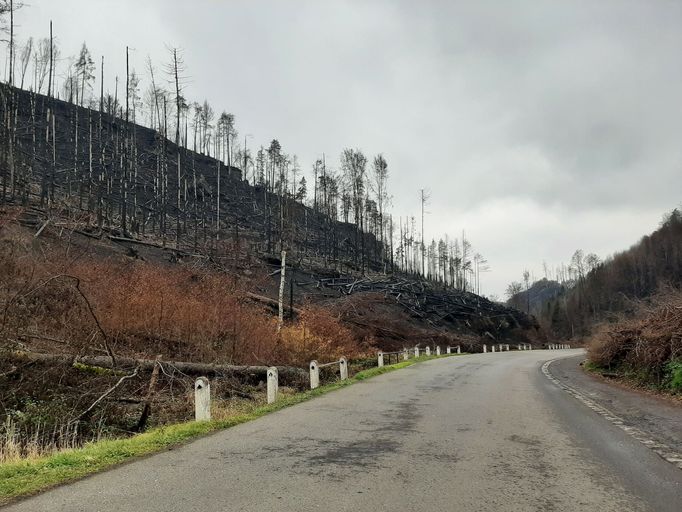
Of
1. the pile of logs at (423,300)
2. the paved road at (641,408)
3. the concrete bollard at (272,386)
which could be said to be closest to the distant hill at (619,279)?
the pile of logs at (423,300)

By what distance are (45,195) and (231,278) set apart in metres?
25.6

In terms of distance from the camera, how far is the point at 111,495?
4.86 meters

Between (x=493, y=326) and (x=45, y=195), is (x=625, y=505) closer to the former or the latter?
(x=45, y=195)

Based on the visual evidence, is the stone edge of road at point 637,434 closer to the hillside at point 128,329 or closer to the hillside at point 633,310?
the hillside at point 633,310

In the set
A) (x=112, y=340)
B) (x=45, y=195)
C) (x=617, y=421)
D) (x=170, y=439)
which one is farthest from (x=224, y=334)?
(x=45, y=195)

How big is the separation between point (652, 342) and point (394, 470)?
41.2ft

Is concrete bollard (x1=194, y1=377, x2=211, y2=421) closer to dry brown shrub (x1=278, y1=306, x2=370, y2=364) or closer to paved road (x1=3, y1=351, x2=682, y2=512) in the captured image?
paved road (x1=3, y1=351, x2=682, y2=512)

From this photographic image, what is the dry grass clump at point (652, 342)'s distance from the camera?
13927mm

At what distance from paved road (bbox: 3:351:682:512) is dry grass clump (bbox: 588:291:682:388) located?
213 inches

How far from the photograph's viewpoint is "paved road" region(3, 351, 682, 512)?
473cm

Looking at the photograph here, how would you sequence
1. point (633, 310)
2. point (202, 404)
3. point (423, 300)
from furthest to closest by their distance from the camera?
point (423, 300) < point (633, 310) < point (202, 404)

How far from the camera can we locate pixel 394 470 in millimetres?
5922

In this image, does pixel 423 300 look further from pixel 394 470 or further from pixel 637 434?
pixel 394 470

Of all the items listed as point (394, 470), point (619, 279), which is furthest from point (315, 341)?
point (619, 279)
